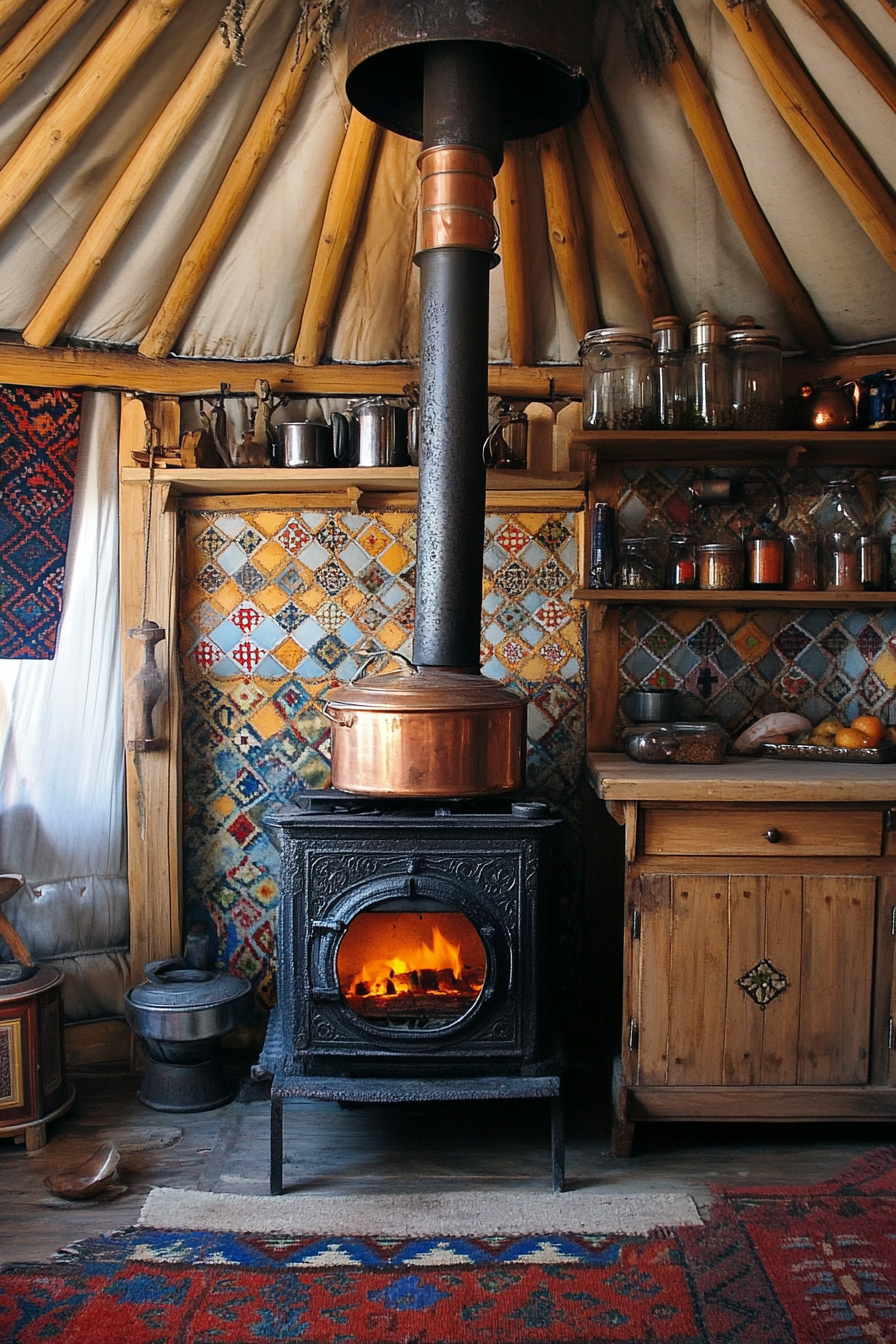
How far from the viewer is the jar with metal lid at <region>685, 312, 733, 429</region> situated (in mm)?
3182

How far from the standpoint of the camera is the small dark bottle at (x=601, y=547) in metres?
3.31

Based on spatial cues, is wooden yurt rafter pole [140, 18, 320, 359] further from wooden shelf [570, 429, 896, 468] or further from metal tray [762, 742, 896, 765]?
metal tray [762, 742, 896, 765]

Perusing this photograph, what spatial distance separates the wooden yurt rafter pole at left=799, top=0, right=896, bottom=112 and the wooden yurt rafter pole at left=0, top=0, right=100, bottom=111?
1.79 m

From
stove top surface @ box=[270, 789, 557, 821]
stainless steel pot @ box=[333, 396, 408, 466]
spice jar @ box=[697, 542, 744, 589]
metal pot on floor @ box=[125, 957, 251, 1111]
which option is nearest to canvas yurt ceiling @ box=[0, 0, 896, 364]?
stainless steel pot @ box=[333, 396, 408, 466]

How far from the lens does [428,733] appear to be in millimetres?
2590

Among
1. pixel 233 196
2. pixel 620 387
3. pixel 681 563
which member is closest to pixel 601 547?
pixel 681 563

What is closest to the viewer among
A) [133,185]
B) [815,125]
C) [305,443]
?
[815,125]

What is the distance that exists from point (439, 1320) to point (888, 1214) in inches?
46.8

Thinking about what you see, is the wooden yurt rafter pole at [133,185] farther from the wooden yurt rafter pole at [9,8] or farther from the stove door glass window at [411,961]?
the stove door glass window at [411,961]

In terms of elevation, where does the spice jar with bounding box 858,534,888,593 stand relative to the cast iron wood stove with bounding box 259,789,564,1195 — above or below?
above

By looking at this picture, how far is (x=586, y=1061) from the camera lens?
3.31 meters

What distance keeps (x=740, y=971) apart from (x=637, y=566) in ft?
4.28

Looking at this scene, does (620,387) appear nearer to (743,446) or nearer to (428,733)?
(743,446)

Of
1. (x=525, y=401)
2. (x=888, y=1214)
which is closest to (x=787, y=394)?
(x=525, y=401)
